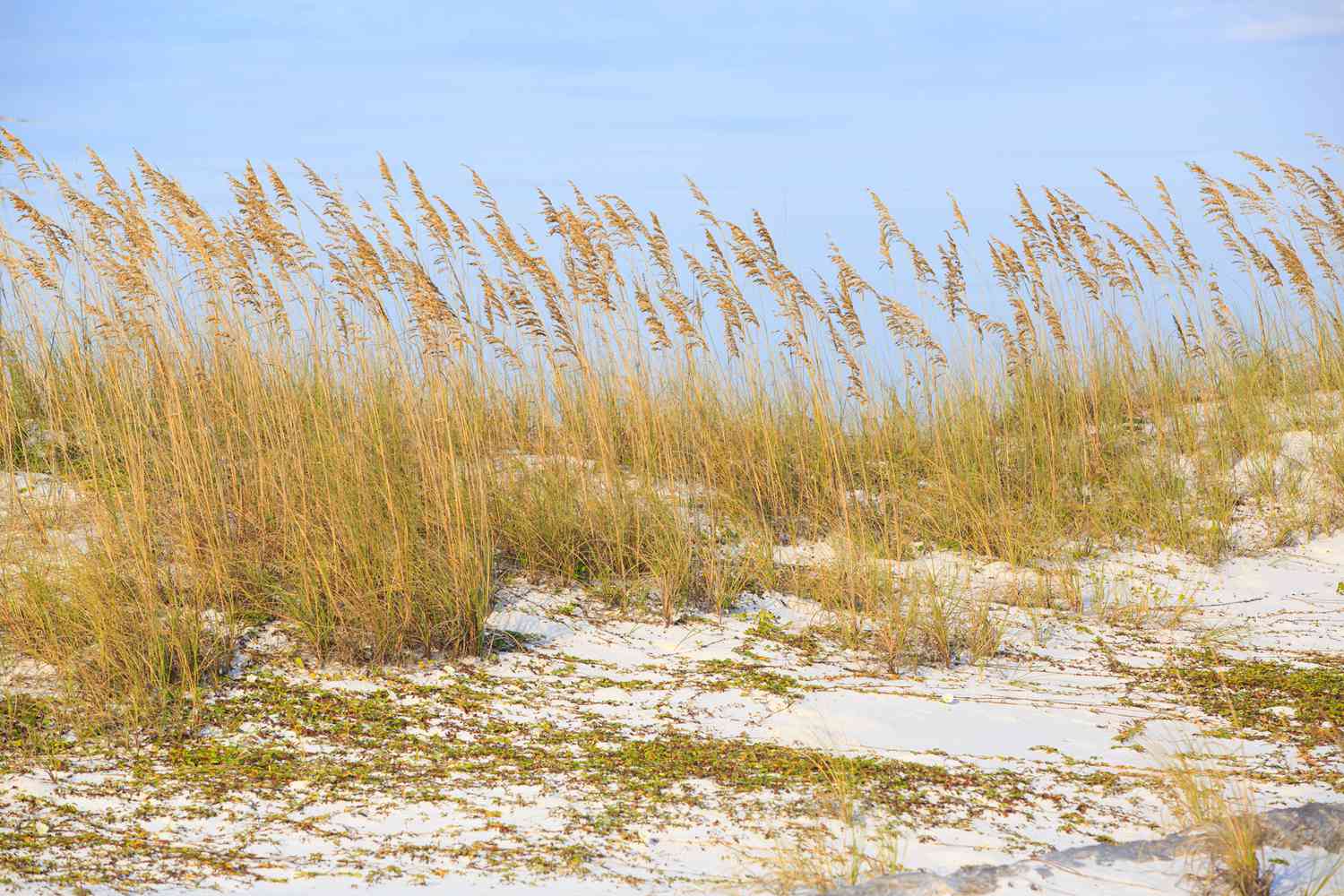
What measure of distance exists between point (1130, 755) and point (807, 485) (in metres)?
2.55

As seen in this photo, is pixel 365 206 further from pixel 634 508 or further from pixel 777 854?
pixel 777 854

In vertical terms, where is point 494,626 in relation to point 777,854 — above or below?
above

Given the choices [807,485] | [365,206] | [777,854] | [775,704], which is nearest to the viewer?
[777,854]

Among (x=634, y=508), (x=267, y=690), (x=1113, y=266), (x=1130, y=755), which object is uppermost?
(x=1113, y=266)

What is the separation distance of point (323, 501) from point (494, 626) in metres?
0.90

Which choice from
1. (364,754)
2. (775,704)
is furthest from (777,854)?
(364,754)

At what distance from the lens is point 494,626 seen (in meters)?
4.76

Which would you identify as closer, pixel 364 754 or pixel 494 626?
pixel 364 754

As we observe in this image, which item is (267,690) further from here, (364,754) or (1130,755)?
(1130,755)

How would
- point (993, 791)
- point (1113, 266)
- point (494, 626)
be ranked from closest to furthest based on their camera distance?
point (993, 791) → point (494, 626) → point (1113, 266)

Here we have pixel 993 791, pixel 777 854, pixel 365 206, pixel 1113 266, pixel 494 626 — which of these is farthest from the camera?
pixel 1113 266

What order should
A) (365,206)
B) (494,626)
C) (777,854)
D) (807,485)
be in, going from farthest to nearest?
(807,485) < (365,206) < (494,626) < (777,854)

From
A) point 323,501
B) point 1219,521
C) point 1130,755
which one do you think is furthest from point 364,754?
point 1219,521

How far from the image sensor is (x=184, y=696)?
13.6 feet
